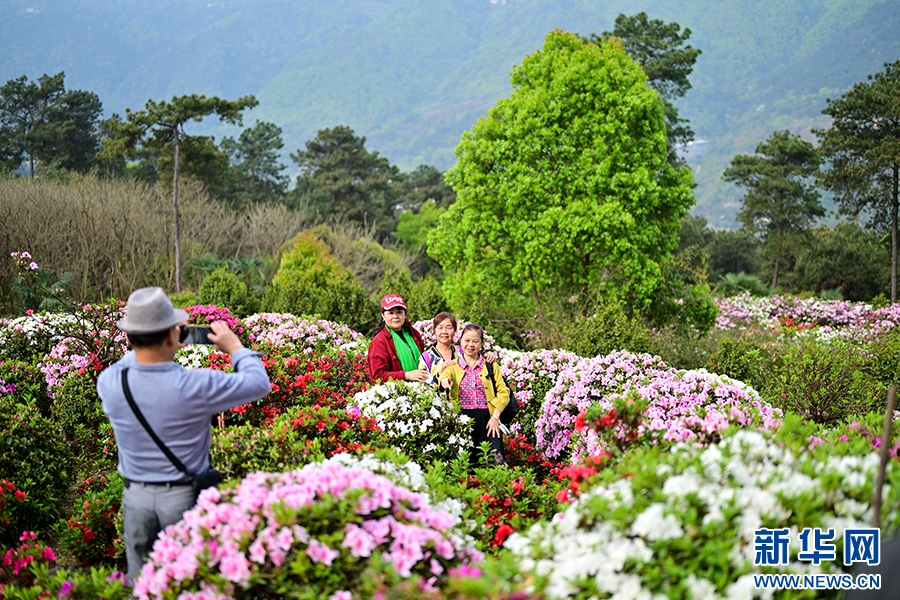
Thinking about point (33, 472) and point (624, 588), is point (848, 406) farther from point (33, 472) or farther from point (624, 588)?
point (33, 472)

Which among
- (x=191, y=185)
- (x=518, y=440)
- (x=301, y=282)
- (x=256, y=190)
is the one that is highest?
(x=256, y=190)

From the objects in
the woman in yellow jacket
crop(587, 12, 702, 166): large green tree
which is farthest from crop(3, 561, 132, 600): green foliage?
crop(587, 12, 702, 166): large green tree

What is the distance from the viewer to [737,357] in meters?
8.20

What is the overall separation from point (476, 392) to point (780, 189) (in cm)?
4487

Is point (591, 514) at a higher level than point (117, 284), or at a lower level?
lower

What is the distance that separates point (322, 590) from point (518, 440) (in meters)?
4.09

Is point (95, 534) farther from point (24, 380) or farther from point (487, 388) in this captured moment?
point (24, 380)

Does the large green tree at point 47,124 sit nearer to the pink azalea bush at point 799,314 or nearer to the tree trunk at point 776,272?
the pink azalea bush at point 799,314

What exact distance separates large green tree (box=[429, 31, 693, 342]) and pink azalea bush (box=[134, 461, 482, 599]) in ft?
27.9

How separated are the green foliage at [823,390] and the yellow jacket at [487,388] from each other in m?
3.83

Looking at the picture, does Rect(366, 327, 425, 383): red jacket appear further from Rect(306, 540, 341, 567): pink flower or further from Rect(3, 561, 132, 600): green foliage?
Rect(306, 540, 341, 567): pink flower

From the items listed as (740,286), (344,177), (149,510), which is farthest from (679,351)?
(344,177)

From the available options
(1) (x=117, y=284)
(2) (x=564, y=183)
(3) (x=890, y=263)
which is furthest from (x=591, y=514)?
(3) (x=890, y=263)

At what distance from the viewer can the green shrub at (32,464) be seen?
A: 449 centimetres
